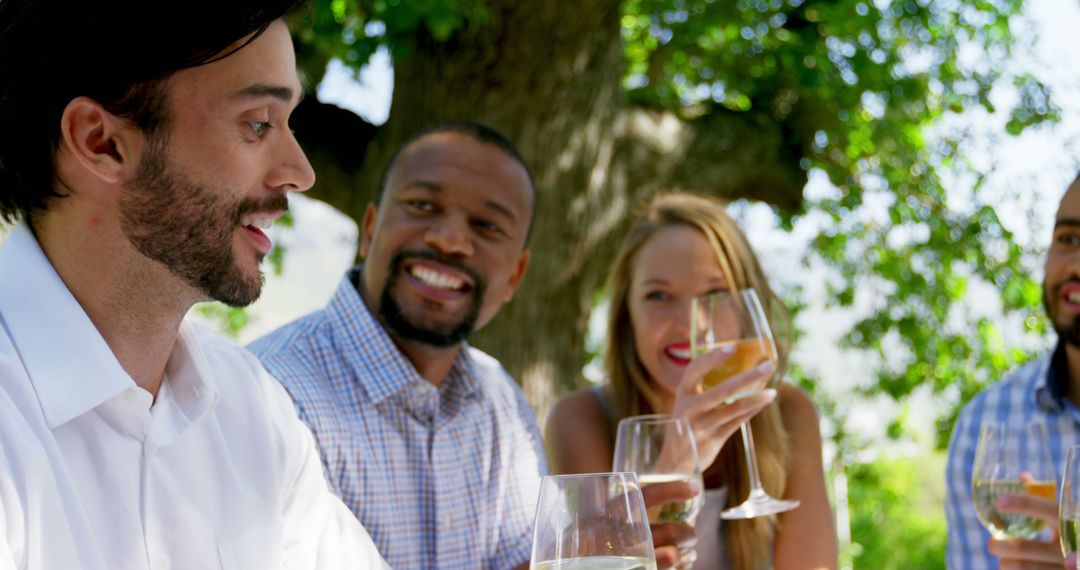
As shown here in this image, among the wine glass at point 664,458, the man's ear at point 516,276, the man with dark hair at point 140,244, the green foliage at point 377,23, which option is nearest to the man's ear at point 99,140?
the man with dark hair at point 140,244

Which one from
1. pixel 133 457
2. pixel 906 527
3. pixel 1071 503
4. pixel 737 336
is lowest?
pixel 906 527

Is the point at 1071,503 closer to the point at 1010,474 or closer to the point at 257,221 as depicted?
the point at 1010,474

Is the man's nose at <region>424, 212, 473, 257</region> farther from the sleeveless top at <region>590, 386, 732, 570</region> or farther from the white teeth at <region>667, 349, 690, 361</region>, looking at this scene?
the sleeveless top at <region>590, 386, 732, 570</region>

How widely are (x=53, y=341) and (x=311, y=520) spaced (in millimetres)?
682

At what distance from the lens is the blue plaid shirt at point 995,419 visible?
342 cm

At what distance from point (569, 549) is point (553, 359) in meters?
4.58

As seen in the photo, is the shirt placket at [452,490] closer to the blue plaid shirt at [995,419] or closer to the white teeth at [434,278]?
the white teeth at [434,278]

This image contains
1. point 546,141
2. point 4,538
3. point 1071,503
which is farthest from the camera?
point 546,141

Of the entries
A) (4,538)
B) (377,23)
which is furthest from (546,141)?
(4,538)

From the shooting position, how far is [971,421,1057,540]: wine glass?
2340 mm

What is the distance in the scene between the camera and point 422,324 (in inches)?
124

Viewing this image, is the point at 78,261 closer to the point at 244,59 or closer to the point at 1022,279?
the point at 244,59

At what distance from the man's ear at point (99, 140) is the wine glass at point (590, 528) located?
91 cm

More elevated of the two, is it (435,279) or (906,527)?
(435,279)
